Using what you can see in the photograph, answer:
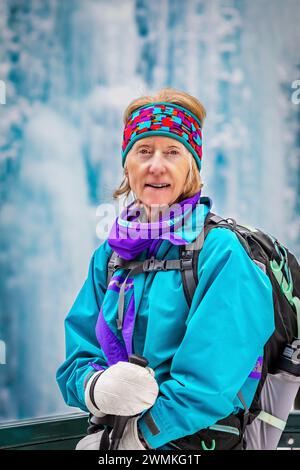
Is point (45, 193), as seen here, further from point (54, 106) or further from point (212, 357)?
point (212, 357)

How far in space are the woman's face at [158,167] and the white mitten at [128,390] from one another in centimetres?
48

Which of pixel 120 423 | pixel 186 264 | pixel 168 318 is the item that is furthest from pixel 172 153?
pixel 120 423

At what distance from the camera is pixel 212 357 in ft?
3.97

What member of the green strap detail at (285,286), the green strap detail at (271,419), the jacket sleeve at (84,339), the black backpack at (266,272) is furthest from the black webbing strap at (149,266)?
the green strap detail at (271,419)

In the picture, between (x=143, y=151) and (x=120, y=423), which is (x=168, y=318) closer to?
(x=120, y=423)

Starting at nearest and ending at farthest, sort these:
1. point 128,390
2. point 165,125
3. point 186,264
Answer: point 128,390 < point 186,264 < point 165,125

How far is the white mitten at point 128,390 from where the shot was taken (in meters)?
1.21

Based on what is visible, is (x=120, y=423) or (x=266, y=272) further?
(x=266, y=272)

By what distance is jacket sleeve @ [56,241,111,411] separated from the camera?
4.69 feet

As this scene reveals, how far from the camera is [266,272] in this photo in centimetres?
138

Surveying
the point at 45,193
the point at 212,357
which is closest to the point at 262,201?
the point at 45,193

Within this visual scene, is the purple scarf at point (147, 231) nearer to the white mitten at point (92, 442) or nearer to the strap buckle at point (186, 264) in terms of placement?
the strap buckle at point (186, 264)

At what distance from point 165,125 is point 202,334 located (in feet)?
1.94

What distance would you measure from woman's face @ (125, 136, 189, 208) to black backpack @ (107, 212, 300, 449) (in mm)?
136
